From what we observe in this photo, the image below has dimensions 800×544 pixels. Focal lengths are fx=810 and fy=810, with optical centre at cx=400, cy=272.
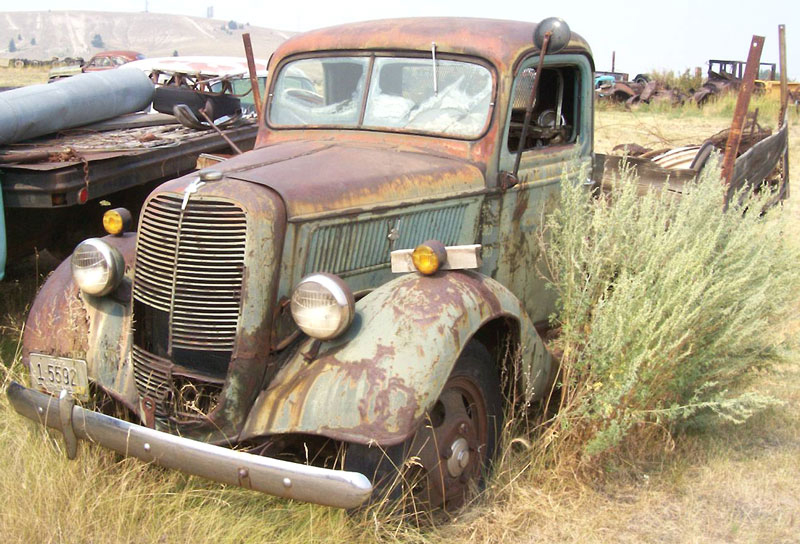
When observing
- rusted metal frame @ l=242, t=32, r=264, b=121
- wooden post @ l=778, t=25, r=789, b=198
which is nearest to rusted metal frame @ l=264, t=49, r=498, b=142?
rusted metal frame @ l=242, t=32, r=264, b=121

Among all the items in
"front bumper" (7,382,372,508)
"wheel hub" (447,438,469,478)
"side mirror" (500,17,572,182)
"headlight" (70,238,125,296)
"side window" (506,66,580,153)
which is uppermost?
"side mirror" (500,17,572,182)

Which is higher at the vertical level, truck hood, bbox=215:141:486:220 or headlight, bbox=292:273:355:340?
truck hood, bbox=215:141:486:220

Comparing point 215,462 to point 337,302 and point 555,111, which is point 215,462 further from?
point 555,111

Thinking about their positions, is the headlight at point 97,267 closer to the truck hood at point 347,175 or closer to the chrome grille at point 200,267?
the chrome grille at point 200,267

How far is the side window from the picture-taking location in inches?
179

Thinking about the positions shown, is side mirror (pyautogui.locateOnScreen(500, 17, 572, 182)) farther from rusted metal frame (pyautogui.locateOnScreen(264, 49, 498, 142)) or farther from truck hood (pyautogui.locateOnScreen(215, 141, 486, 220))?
truck hood (pyautogui.locateOnScreen(215, 141, 486, 220))

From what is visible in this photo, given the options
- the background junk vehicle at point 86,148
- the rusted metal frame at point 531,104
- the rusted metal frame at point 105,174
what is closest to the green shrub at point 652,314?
the rusted metal frame at point 531,104

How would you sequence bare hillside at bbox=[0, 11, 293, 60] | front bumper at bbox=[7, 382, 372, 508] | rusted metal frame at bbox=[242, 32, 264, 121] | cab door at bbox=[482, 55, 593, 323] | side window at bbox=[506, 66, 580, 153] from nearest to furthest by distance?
front bumper at bbox=[7, 382, 372, 508]
cab door at bbox=[482, 55, 593, 323]
side window at bbox=[506, 66, 580, 153]
rusted metal frame at bbox=[242, 32, 264, 121]
bare hillside at bbox=[0, 11, 293, 60]

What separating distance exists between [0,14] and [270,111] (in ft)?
538

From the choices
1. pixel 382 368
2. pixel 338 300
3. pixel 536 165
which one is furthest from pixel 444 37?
pixel 382 368

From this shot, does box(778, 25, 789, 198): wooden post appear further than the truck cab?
Yes

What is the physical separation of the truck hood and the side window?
0.77 m

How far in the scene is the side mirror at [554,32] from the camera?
3.70 m

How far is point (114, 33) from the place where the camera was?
126 m
